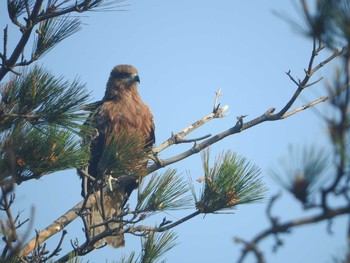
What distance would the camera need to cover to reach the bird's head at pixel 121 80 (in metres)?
6.04

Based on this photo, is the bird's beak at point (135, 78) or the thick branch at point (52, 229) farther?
the bird's beak at point (135, 78)

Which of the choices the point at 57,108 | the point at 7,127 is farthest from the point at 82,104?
the point at 7,127

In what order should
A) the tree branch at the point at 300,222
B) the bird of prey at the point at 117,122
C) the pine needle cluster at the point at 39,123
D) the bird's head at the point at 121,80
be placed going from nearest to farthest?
the tree branch at the point at 300,222
the pine needle cluster at the point at 39,123
the bird of prey at the point at 117,122
the bird's head at the point at 121,80

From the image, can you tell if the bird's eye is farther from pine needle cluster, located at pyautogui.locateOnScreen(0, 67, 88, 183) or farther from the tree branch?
the tree branch

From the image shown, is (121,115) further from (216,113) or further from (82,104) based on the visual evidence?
(82,104)

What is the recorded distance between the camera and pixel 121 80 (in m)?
6.16

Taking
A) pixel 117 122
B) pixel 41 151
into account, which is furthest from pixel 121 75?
pixel 41 151

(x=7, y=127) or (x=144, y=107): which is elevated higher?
(x=144, y=107)

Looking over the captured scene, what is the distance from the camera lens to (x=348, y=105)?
1.29 m

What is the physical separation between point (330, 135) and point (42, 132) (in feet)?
6.43

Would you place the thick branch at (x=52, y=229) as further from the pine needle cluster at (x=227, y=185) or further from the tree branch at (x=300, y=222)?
the tree branch at (x=300, y=222)

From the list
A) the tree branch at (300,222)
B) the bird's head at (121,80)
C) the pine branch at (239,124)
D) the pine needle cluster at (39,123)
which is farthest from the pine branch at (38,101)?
the bird's head at (121,80)

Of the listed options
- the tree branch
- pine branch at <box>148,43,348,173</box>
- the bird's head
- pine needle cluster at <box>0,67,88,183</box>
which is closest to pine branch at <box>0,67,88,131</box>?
pine needle cluster at <box>0,67,88,183</box>

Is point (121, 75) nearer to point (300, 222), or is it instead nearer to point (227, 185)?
point (227, 185)
